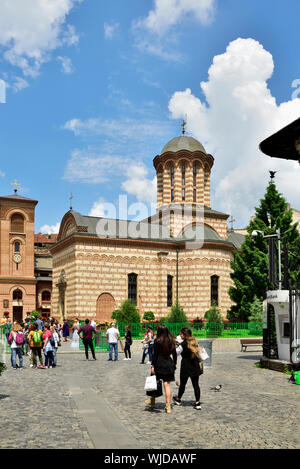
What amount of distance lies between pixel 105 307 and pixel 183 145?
16.8 metres

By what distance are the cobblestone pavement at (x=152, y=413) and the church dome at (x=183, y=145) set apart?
1274 inches

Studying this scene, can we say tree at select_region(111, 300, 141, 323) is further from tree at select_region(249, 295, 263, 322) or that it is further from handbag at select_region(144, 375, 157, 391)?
handbag at select_region(144, 375, 157, 391)

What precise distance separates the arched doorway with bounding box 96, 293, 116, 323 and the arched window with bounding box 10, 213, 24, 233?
24034 mm

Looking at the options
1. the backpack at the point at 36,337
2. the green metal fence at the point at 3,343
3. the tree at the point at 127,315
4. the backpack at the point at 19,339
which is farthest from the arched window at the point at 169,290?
the backpack at the point at 36,337

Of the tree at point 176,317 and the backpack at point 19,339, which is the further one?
the tree at point 176,317

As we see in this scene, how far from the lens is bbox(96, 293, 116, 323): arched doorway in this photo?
38.9 m

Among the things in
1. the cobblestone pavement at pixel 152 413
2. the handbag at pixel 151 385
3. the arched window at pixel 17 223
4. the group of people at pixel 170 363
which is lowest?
the cobblestone pavement at pixel 152 413

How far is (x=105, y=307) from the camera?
3925 cm

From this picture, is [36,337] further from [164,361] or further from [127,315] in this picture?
[127,315]

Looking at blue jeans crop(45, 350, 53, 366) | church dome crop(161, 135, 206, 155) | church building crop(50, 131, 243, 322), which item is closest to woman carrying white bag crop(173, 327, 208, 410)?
blue jeans crop(45, 350, 53, 366)

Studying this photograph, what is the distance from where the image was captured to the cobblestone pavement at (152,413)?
7.20 meters

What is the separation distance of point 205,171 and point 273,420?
39313mm

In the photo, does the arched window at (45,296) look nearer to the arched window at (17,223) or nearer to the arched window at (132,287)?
the arched window at (17,223)
